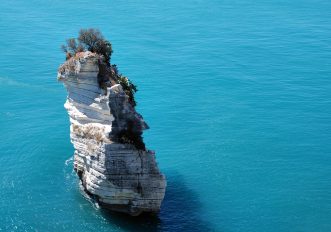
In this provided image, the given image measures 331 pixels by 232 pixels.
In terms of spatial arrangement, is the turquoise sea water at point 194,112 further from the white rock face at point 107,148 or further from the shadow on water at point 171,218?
the white rock face at point 107,148

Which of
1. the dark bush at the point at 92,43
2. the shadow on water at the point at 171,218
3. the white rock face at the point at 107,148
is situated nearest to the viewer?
the white rock face at the point at 107,148

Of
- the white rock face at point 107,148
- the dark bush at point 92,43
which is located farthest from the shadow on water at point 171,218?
the dark bush at point 92,43

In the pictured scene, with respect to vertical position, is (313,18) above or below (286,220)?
above

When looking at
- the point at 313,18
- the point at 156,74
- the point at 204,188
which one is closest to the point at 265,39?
the point at 313,18

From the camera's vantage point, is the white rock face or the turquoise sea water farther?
the turquoise sea water

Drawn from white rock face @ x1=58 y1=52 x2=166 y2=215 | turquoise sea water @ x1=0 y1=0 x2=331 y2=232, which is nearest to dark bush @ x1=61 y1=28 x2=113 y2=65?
white rock face @ x1=58 y1=52 x2=166 y2=215

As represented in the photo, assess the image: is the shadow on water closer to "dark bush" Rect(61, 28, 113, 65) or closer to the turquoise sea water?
the turquoise sea water

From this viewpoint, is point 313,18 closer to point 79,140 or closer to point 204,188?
point 204,188
